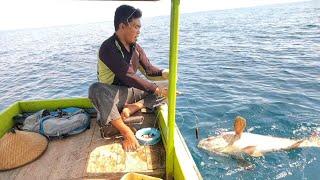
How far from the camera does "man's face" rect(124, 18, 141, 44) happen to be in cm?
518

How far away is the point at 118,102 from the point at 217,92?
7.75 meters

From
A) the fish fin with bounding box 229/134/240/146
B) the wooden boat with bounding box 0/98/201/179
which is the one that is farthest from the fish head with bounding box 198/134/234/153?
the wooden boat with bounding box 0/98/201/179

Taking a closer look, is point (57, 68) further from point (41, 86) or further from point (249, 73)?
point (249, 73)

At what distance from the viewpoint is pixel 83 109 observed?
21.4 feet

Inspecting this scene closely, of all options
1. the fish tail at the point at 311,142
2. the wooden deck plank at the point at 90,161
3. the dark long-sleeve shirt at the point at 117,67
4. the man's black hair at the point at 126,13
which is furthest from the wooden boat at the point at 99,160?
the fish tail at the point at 311,142

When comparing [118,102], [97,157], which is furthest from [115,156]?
[118,102]

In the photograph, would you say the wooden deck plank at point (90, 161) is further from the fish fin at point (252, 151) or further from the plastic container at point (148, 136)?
the fish fin at point (252, 151)

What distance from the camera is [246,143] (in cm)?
736

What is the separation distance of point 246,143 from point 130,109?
3.20 metres

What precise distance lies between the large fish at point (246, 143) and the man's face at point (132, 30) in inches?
128

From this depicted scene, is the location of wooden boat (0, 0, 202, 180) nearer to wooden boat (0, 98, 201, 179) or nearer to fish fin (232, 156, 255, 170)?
wooden boat (0, 98, 201, 179)

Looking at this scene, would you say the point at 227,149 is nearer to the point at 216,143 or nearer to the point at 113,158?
the point at 216,143

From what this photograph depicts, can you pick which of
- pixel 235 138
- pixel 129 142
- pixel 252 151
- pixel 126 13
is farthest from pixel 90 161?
pixel 252 151

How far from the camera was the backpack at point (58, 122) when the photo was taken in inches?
221
